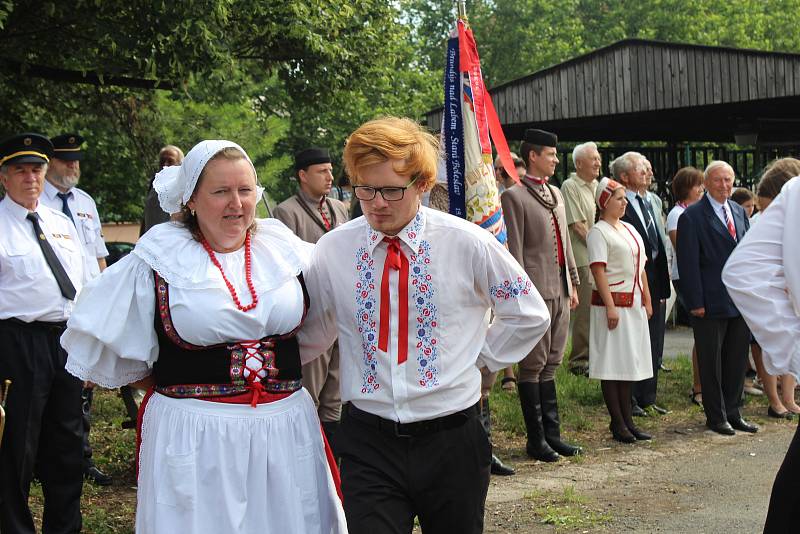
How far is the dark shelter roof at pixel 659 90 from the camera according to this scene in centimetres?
1504

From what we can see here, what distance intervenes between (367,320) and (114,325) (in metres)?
0.88

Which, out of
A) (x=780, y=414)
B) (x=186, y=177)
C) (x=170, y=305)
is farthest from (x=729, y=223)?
(x=170, y=305)

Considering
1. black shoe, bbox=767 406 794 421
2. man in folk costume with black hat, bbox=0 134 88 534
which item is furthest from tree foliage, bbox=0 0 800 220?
black shoe, bbox=767 406 794 421

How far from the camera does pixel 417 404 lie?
3.51 metres

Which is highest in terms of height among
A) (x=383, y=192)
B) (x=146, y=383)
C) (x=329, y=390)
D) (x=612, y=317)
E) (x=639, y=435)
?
(x=383, y=192)

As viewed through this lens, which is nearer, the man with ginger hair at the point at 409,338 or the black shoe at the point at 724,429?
the man with ginger hair at the point at 409,338

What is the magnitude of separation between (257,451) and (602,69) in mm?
13969

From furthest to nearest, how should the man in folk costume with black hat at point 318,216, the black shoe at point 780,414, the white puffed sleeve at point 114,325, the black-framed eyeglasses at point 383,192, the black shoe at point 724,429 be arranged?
the black shoe at point 780,414, the black shoe at point 724,429, the man in folk costume with black hat at point 318,216, the white puffed sleeve at point 114,325, the black-framed eyeglasses at point 383,192

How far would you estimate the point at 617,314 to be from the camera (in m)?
7.95

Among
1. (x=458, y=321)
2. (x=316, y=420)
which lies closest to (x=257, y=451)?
(x=316, y=420)

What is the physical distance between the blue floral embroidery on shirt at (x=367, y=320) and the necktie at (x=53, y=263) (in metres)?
2.47

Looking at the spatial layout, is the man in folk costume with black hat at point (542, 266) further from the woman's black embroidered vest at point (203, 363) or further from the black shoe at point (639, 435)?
the woman's black embroidered vest at point (203, 363)

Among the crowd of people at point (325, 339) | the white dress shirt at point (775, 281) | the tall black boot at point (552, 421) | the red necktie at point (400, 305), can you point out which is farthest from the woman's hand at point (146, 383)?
the tall black boot at point (552, 421)

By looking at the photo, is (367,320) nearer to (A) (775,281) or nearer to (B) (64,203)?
(A) (775,281)
